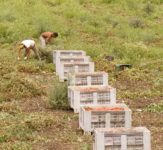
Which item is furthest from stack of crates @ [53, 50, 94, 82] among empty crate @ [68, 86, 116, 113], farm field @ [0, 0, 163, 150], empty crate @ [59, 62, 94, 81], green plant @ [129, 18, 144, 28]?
green plant @ [129, 18, 144, 28]

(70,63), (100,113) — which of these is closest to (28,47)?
(70,63)

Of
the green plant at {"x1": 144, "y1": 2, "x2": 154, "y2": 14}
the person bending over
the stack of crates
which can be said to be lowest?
the stack of crates

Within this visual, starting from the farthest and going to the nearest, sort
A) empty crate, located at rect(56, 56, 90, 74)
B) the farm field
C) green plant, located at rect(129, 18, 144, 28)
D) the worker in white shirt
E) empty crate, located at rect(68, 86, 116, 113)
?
green plant, located at rect(129, 18, 144, 28), the worker in white shirt, empty crate, located at rect(56, 56, 90, 74), empty crate, located at rect(68, 86, 116, 113), the farm field

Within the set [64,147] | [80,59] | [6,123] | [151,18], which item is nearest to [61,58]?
[80,59]

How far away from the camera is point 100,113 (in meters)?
7.89

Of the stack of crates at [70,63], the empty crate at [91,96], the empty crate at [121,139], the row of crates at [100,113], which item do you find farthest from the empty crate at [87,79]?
the empty crate at [121,139]

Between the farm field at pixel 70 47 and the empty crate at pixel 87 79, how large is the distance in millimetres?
221

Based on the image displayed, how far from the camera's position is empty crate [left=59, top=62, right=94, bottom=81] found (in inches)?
463

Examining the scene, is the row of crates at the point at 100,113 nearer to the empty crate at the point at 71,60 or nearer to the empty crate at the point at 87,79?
the empty crate at the point at 87,79

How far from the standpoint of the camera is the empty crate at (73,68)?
38.5 feet

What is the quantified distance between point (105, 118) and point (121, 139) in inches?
49.8

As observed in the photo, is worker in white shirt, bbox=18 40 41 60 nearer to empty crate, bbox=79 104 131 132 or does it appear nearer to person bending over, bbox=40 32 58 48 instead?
person bending over, bbox=40 32 58 48

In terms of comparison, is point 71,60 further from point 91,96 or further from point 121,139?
point 121,139

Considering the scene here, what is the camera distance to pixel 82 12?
1888cm
